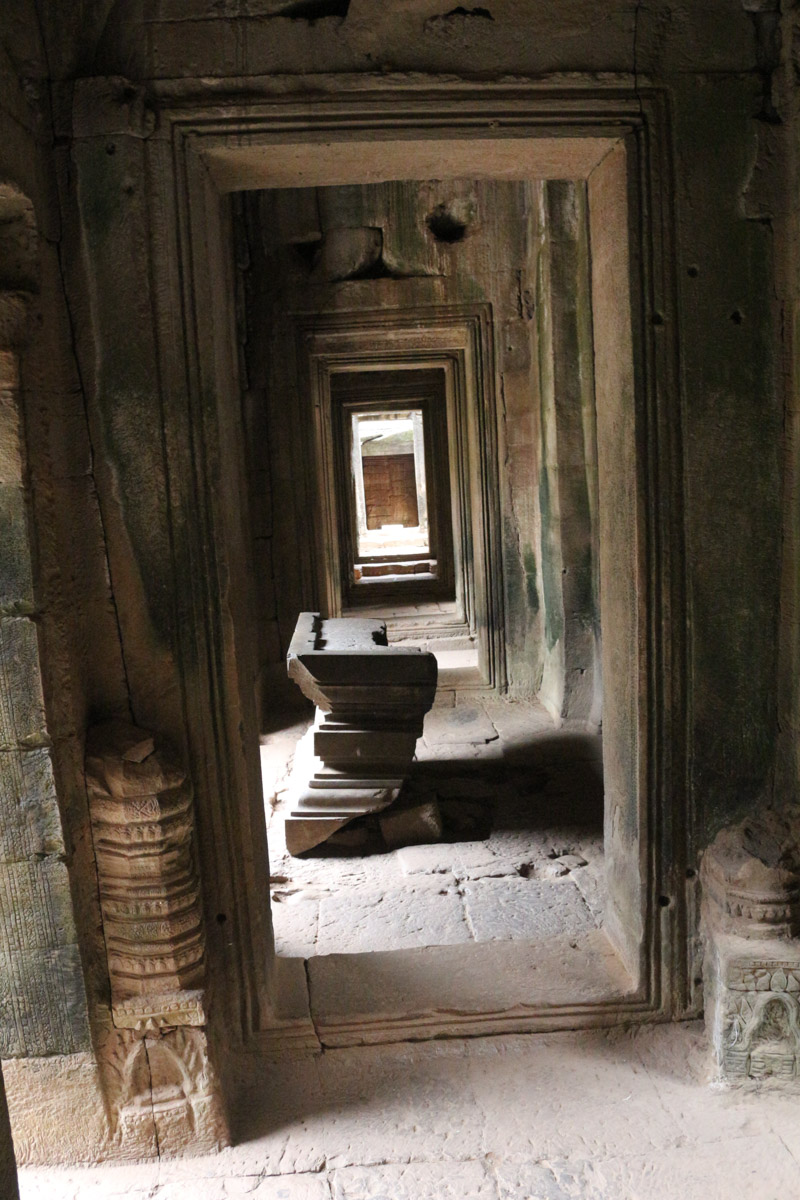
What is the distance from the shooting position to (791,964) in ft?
9.29

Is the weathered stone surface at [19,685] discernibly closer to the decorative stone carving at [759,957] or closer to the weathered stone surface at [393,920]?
the weathered stone surface at [393,920]

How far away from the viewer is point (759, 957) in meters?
2.84

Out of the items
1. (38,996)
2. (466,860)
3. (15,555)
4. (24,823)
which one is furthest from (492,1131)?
(15,555)

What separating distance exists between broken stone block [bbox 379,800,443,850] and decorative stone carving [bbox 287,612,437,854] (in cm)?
10

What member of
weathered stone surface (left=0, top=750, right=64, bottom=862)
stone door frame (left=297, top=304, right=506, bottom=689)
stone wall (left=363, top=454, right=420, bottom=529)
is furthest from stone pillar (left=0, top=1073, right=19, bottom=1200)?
stone wall (left=363, top=454, right=420, bottom=529)

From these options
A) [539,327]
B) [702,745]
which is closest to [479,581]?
[539,327]

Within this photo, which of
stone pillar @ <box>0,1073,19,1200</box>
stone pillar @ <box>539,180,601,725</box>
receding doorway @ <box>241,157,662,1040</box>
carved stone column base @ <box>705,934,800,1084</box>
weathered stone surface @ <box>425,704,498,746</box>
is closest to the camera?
stone pillar @ <box>0,1073,19,1200</box>

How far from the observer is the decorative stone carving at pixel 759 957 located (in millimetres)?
2861

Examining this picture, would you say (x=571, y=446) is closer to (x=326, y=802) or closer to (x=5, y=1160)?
(x=326, y=802)

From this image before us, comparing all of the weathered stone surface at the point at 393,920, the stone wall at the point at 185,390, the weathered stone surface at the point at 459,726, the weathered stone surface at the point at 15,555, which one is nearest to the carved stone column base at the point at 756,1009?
the stone wall at the point at 185,390

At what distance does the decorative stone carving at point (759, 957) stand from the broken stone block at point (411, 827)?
7.09 feet

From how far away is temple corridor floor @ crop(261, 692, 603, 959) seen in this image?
392 centimetres

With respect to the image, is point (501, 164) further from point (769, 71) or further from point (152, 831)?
point (152, 831)

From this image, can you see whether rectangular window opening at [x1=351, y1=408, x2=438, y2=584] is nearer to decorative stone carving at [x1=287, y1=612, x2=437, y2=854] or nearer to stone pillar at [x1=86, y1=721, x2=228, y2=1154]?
decorative stone carving at [x1=287, y1=612, x2=437, y2=854]
